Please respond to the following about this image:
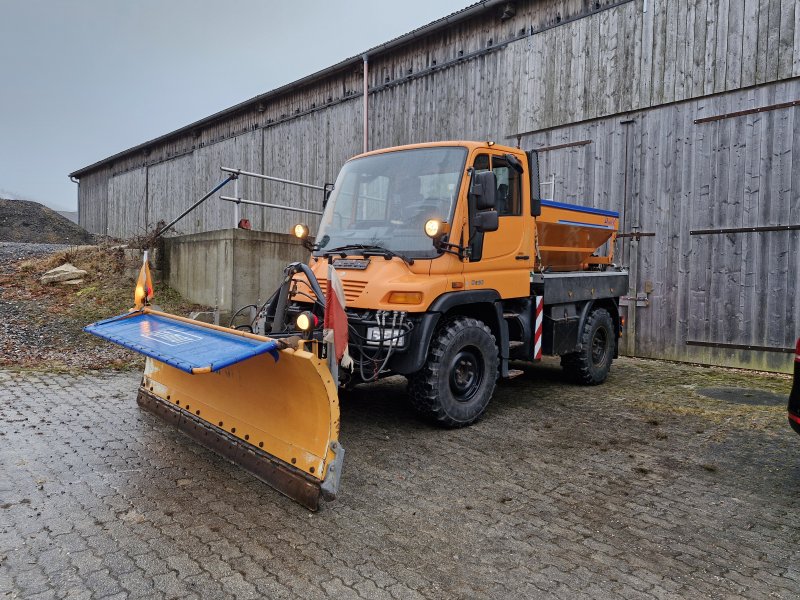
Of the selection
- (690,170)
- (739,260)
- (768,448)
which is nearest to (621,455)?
(768,448)

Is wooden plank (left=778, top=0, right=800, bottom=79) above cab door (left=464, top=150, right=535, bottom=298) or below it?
above

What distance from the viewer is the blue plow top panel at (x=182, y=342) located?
326 cm

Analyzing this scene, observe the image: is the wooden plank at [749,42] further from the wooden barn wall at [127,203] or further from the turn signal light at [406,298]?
the wooden barn wall at [127,203]

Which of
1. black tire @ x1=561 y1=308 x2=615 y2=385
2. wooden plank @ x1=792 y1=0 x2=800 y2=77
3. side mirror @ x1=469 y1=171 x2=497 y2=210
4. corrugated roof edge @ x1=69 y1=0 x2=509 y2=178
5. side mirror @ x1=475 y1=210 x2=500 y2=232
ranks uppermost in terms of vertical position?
corrugated roof edge @ x1=69 y1=0 x2=509 y2=178

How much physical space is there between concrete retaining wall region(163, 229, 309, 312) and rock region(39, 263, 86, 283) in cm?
286

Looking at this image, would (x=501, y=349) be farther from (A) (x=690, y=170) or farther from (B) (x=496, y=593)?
(A) (x=690, y=170)

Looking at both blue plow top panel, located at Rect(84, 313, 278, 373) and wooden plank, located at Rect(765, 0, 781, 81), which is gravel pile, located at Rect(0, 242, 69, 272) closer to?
blue plow top panel, located at Rect(84, 313, 278, 373)

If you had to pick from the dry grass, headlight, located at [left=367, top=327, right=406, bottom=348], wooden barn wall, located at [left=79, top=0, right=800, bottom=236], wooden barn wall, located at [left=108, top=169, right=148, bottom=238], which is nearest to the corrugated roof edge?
wooden barn wall, located at [left=79, top=0, right=800, bottom=236]

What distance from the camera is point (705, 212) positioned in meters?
8.65

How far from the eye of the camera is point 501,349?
18.3 ft

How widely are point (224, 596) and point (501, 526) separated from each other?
1.60 m

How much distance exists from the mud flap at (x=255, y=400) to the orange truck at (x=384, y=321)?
0.01 metres

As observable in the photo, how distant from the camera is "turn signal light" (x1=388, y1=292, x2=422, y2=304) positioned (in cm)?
464

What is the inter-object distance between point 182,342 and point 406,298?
178 centimetres
